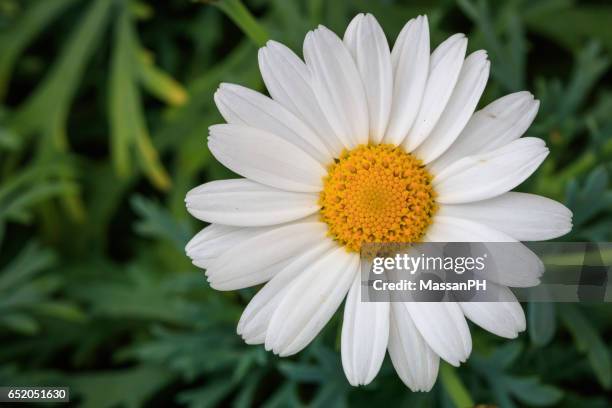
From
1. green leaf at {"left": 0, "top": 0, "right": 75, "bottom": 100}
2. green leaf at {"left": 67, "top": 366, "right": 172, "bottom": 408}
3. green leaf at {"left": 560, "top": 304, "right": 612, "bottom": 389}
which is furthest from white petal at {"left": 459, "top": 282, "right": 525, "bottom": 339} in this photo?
green leaf at {"left": 0, "top": 0, "right": 75, "bottom": 100}

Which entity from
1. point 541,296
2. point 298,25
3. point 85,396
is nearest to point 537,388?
point 541,296

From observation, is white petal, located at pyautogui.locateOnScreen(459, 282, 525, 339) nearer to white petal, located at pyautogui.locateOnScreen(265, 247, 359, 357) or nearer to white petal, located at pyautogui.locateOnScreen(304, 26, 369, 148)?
white petal, located at pyautogui.locateOnScreen(265, 247, 359, 357)

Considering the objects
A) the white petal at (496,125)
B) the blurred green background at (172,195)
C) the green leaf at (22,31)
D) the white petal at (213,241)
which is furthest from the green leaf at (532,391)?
the green leaf at (22,31)

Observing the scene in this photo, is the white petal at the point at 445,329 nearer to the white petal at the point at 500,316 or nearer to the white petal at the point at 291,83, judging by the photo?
the white petal at the point at 500,316

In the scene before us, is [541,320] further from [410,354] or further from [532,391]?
[410,354]

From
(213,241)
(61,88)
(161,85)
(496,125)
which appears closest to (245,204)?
(213,241)

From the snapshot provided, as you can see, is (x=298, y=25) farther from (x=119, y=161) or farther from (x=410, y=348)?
(x=410, y=348)
